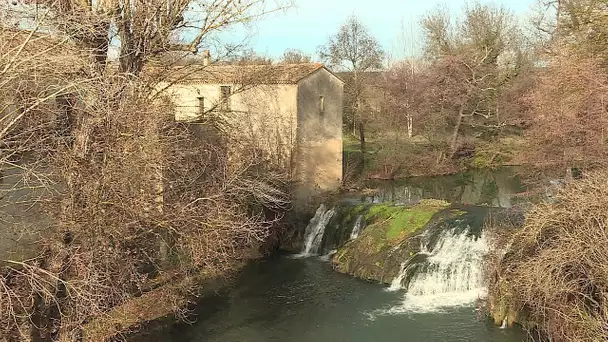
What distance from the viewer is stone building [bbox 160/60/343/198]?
791 inches

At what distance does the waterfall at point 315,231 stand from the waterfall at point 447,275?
4.46m

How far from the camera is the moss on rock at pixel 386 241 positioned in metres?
15.4

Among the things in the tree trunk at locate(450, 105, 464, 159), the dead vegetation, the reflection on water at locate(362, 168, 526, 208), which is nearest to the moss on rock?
the reflection on water at locate(362, 168, 526, 208)

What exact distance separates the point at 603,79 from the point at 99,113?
440 inches

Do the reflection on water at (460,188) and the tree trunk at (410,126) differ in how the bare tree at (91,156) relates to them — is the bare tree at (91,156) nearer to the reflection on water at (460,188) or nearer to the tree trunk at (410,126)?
the reflection on water at (460,188)

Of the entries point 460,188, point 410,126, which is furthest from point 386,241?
point 410,126

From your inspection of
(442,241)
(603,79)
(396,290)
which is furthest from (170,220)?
(603,79)

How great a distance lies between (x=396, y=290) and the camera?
14.3m

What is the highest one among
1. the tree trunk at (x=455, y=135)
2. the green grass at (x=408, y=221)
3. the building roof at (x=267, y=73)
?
the building roof at (x=267, y=73)

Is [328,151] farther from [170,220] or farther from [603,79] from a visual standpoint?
[170,220]

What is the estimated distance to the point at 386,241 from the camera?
16.3 metres

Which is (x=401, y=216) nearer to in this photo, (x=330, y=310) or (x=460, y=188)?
(x=330, y=310)

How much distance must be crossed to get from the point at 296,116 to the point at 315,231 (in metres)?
4.65

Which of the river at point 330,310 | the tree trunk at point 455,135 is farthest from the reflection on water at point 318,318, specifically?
the tree trunk at point 455,135
